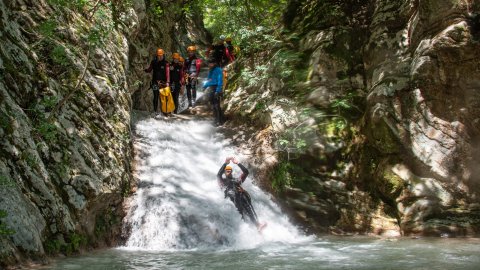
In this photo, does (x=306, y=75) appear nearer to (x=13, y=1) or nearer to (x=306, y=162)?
(x=306, y=162)

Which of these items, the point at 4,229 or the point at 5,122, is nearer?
the point at 4,229

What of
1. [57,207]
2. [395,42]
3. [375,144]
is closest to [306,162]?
[375,144]

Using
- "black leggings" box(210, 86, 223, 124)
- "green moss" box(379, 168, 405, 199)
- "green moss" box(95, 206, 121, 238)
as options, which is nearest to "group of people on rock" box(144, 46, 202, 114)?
"black leggings" box(210, 86, 223, 124)

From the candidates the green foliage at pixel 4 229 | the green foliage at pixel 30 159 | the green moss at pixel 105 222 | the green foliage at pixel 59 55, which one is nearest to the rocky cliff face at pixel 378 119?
the green moss at pixel 105 222

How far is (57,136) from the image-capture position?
23.4ft

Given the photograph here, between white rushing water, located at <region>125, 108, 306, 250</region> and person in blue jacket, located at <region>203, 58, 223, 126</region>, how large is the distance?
0.92 meters

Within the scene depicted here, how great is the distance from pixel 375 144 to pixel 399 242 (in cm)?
244

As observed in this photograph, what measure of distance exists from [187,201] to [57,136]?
3.09 metres

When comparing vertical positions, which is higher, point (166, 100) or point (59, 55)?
point (166, 100)

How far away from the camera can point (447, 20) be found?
8867 mm

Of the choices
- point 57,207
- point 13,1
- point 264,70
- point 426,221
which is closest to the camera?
point 57,207

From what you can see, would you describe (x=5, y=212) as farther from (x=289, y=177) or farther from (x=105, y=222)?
(x=289, y=177)

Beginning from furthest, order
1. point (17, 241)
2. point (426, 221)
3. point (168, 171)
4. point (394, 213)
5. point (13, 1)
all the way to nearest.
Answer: point (168, 171) → point (394, 213) → point (426, 221) → point (13, 1) → point (17, 241)

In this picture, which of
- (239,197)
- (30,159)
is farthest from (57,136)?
(239,197)
